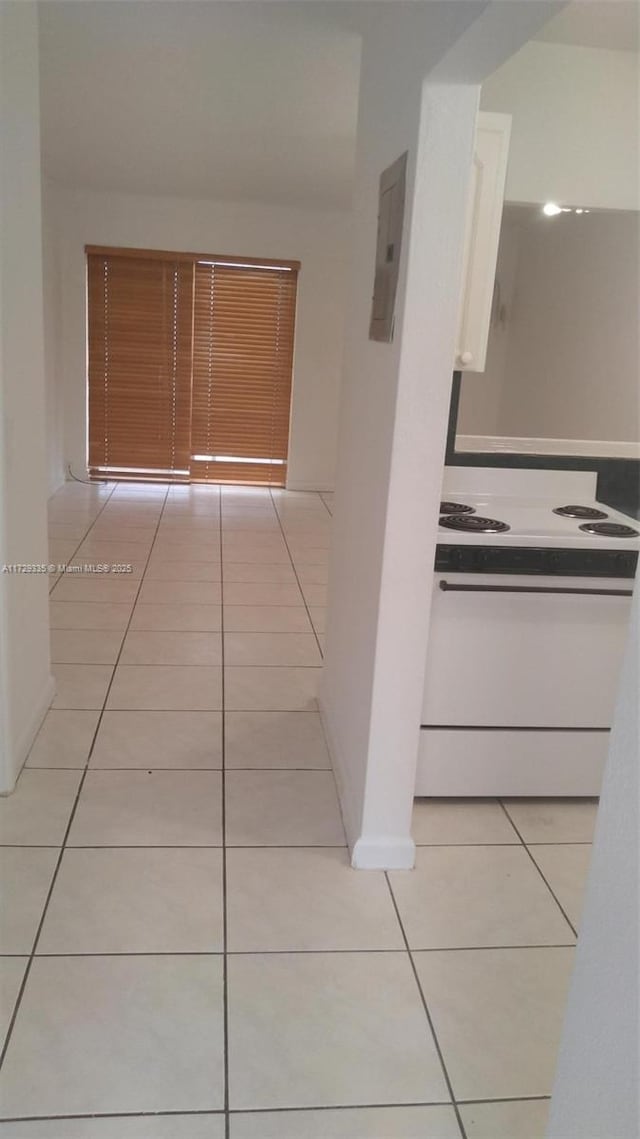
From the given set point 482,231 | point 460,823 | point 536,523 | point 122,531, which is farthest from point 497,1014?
point 122,531

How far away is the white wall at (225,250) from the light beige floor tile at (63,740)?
4.32 meters

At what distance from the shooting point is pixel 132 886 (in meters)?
2.07

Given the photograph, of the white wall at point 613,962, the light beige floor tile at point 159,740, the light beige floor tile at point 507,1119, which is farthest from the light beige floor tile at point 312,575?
the white wall at point 613,962

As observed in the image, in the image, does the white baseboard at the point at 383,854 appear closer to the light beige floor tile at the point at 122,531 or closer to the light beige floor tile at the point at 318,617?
the light beige floor tile at the point at 318,617

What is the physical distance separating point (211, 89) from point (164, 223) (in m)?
3.17

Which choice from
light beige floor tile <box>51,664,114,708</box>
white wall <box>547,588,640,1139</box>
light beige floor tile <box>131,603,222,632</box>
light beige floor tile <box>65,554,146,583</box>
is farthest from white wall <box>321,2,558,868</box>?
light beige floor tile <box>65,554,146,583</box>

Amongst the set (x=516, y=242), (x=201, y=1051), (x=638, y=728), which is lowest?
(x=201, y=1051)

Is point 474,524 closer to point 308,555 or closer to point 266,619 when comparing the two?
point 266,619

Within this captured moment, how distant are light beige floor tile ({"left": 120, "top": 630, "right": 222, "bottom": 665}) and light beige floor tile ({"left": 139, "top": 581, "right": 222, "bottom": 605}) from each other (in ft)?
1.41

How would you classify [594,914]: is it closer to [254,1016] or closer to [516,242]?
A: [254,1016]

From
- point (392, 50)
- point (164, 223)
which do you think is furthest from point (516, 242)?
point (164, 223)

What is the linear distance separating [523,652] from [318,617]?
5.78 feet

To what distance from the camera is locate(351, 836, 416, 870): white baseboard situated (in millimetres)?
2211

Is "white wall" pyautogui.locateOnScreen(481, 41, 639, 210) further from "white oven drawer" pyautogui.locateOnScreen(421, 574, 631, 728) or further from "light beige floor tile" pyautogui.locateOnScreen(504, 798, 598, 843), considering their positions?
"light beige floor tile" pyautogui.locateOnScreen(504, 798, 598, 843)
